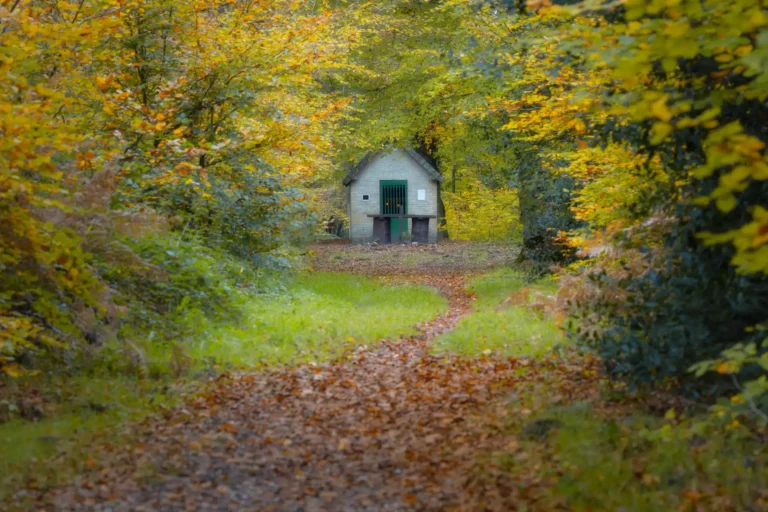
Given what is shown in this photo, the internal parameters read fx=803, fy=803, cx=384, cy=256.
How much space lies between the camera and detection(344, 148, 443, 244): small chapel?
40031 millimetres

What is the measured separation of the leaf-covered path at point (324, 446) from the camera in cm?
564

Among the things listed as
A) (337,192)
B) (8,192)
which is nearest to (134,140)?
(8,192)

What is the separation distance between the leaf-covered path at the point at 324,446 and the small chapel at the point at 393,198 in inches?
1209

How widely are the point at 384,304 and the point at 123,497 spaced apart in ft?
35.0

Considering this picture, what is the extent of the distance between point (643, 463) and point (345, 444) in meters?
2.52

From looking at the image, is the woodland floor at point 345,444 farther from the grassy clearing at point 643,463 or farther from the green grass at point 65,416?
the green grass at point 65,416

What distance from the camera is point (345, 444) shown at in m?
6.90

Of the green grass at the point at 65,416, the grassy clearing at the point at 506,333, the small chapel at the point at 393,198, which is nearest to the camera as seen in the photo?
the green grass at the point at 65,416

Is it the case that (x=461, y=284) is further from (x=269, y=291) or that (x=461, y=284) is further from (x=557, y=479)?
(x=557, y=479)

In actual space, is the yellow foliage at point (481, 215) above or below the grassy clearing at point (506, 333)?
above

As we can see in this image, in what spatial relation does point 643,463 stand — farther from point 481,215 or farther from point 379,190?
point 379,190

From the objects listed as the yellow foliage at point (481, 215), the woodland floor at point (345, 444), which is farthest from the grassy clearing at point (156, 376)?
the yellow foliage at point (481, 215)

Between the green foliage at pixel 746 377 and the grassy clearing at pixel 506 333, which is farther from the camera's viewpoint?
the grassy clearing at pixel 506 333

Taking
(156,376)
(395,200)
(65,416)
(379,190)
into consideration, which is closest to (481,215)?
(395,200)
